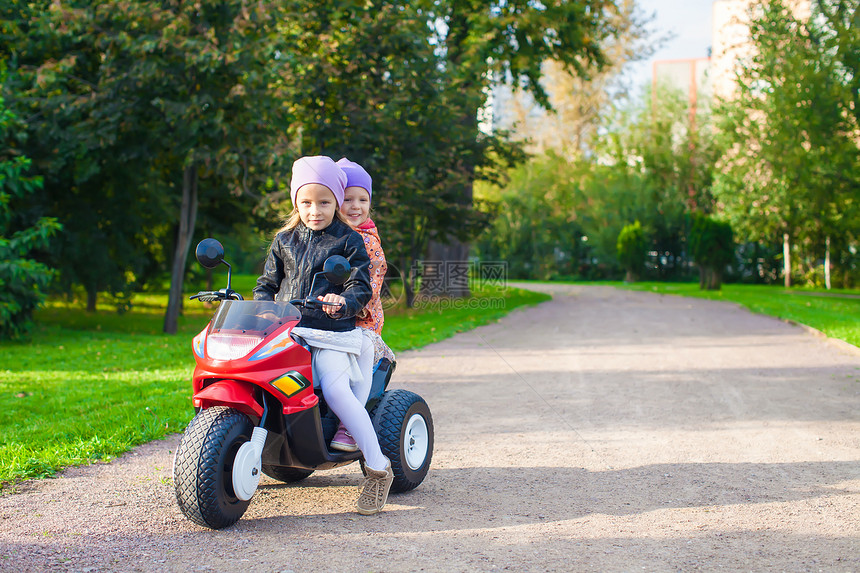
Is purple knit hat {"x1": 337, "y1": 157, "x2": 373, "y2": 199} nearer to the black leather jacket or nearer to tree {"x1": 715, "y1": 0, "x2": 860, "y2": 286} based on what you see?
the black leather jacket

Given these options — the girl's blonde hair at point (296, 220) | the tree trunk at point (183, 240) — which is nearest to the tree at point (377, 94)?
the tree trunk at point (183, 240)

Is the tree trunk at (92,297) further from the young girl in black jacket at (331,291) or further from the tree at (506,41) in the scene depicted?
the young girl in black jacket at (331,291)

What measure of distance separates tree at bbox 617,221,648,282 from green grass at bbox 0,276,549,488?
24.9 metres

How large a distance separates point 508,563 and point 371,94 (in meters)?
13.7

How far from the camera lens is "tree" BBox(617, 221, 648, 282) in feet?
133

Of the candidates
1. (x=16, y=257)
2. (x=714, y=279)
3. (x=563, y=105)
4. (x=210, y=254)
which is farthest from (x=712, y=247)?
(x=210, y=254)

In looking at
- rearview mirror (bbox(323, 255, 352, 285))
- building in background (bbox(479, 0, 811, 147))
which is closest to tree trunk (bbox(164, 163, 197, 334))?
rearview mirror (bbox(323, 255, 352, 285))

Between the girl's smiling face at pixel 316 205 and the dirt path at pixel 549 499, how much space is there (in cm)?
158

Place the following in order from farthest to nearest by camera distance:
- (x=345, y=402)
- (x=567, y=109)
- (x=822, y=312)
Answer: (x=567, y=109), (x=822, y=312), (x=345, y=402)

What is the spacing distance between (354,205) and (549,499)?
205 centimetres

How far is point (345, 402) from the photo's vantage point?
4113 mm

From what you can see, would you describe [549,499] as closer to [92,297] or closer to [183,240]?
[183,240]

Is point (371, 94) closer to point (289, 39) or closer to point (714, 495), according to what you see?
point (289, 39)

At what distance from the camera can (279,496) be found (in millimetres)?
4496
